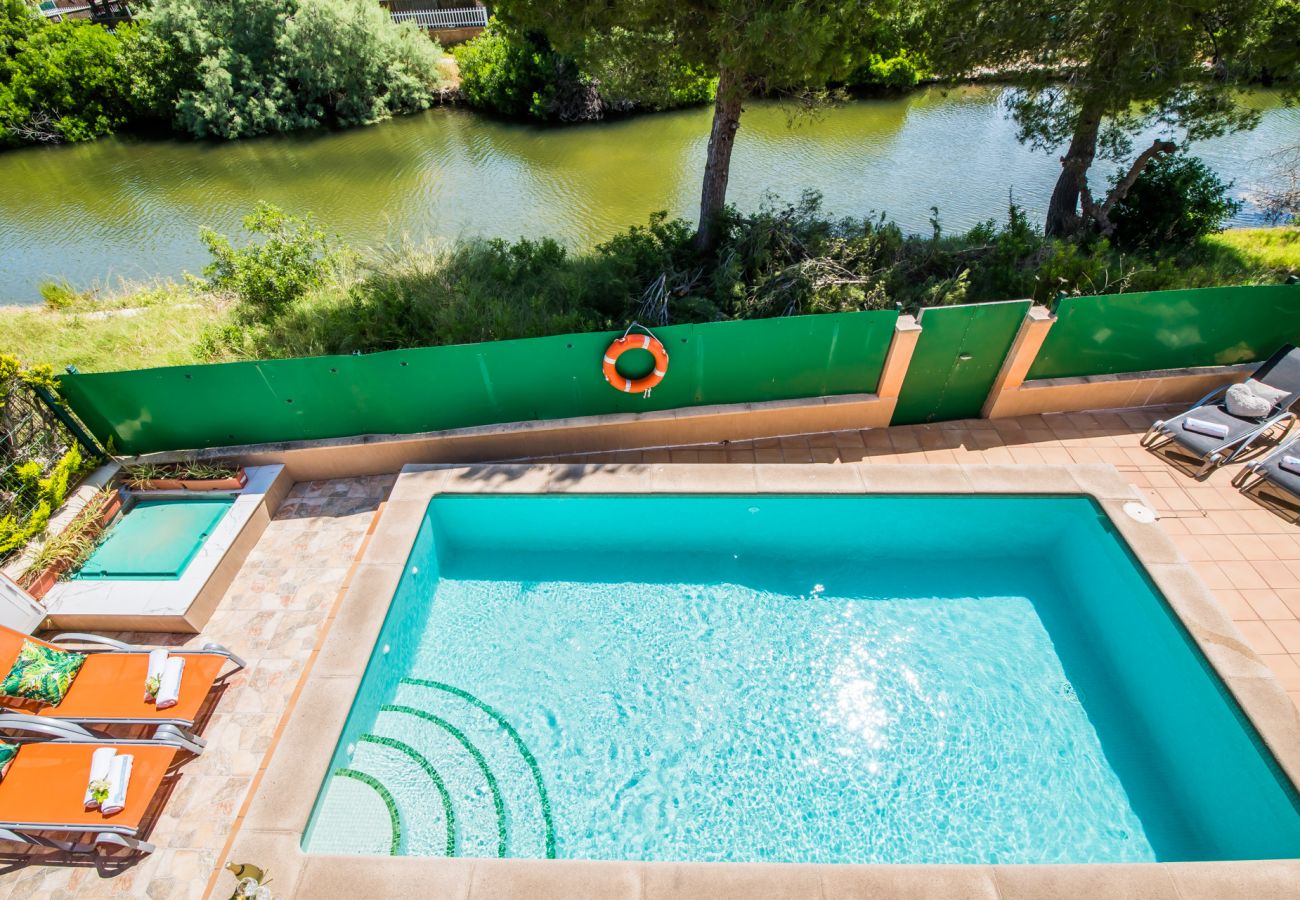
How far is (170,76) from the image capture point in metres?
20.6

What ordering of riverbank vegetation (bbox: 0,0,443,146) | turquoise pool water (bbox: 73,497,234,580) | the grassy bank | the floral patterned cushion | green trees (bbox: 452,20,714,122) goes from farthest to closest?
riverbank vegetation (bbox: 0,0,443,146), green trees (bbox: 452,20,714,122), the grassy bank, turquoise pool water (bbox: 73,497,234,580), the floral patterned cushion

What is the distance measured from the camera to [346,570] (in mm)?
5578

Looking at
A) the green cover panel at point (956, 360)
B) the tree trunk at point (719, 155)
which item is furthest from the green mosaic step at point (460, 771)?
the tree trunk at point (719, 155)

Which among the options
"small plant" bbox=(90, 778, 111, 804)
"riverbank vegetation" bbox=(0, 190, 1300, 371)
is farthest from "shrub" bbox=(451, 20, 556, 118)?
"small plant" bbox=(90, 778, 111, 804)

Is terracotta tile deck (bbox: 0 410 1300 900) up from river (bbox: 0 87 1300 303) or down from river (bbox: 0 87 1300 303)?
down

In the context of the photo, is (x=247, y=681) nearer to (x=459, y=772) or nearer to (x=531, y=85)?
(x=459, y=772)

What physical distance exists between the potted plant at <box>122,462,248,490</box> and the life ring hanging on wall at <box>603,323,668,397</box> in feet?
11.3

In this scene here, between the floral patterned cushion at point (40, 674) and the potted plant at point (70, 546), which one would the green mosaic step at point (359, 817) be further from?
the potted plant at point (70, 546)

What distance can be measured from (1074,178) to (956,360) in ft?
21.2

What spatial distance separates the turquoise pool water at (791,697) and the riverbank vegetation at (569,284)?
279cm

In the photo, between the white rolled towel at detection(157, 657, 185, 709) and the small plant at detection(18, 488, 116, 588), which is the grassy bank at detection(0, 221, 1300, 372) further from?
the white rolled towel at detection(157, 657, 185, 709)

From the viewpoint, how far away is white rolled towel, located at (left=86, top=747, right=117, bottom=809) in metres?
3.97

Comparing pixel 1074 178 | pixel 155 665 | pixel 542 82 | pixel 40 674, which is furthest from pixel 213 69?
pixel 1074 178

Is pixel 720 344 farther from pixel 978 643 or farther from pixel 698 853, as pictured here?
pixel 698 853
